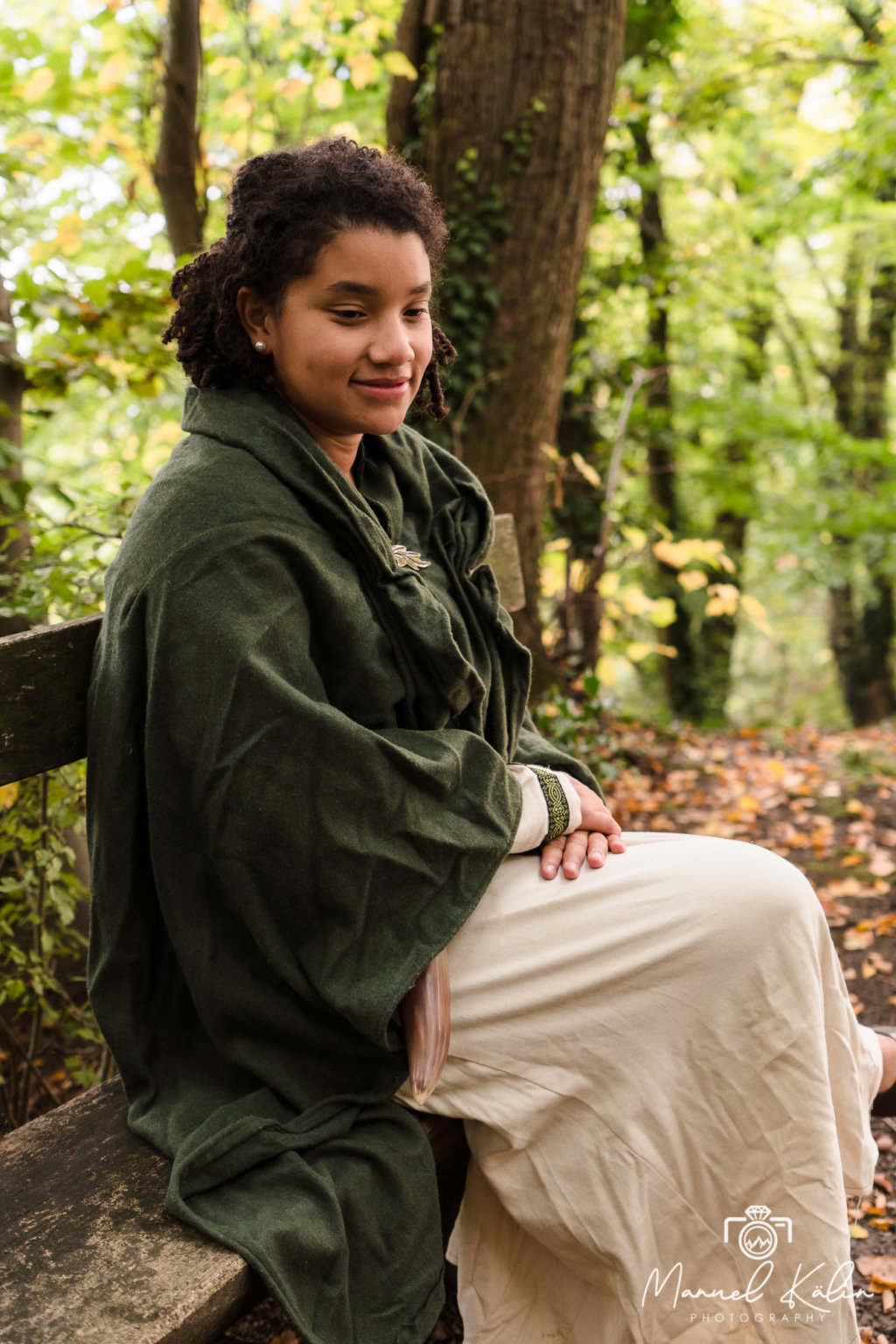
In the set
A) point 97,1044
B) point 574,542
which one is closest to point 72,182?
point 574,542

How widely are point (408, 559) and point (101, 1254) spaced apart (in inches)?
45.6

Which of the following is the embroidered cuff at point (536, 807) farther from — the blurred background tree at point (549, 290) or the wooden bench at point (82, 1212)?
the blurred background tree at point (549, 290)

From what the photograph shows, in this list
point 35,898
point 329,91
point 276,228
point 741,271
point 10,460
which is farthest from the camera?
point 741,271

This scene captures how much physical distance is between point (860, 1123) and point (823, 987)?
304 millimetres

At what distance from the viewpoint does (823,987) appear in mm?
1719

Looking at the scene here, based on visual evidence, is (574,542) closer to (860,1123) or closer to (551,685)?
(551,685)

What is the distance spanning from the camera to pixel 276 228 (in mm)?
1627

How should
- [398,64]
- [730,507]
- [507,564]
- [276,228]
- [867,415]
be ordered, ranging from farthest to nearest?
1. [867,415]
2. [730,507]
3. [398,64]
4. [507,564]
5. [276,228]

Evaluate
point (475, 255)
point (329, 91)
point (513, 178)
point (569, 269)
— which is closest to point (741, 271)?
point (329, 91)

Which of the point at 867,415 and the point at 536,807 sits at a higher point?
the point at 867,415

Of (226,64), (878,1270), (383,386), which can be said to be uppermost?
(226,64)

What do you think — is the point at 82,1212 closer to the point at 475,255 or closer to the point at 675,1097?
the point at 675,1097

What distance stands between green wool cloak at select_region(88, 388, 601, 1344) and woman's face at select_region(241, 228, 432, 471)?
0.08 metres

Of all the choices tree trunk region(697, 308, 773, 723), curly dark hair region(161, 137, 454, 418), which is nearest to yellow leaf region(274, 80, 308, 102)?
curly dark hair region(161, 137, 454, 418)
